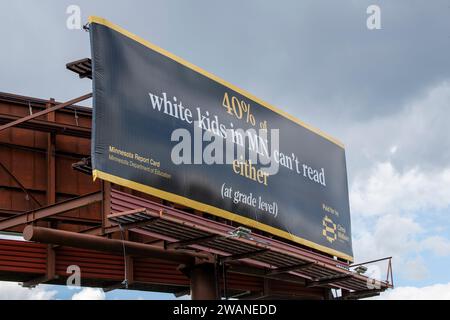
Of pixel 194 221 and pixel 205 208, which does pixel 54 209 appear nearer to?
pixel 194 221

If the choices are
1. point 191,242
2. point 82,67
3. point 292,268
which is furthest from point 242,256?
point 82,67

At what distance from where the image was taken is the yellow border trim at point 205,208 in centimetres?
2304

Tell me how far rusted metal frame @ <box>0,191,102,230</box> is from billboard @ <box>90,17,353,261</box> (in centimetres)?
84

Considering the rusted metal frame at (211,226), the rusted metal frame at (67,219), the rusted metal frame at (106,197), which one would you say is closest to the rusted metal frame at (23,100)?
the rusted metal frame at (67,219)

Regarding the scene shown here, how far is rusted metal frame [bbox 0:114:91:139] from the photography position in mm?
26812

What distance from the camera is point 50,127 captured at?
27484mm

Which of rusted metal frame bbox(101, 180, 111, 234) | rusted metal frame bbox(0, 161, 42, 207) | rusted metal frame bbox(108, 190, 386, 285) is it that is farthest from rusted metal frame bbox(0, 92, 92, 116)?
rusted metal frame bbox(101, 180, 111, 234)

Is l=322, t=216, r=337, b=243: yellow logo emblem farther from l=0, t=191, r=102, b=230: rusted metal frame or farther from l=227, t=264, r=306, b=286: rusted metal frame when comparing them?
l=0, t=191, r=102, b=230: rusted metal frame

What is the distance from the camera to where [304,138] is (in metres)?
33.0

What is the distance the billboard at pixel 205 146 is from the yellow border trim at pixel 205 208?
1.2 inches

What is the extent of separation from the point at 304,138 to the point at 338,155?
3304mm
